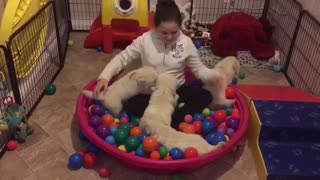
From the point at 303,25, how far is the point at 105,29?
4.36 feet

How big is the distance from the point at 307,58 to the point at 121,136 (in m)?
1.30

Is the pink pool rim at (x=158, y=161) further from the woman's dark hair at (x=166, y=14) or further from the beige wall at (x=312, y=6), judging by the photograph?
the beige wall at (x=312, y=6)

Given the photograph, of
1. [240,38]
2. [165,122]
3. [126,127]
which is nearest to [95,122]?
[126,127]

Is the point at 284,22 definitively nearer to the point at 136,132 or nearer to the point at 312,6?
the point at 312,6

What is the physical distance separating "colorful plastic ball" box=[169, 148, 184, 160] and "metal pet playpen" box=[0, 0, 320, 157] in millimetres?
840

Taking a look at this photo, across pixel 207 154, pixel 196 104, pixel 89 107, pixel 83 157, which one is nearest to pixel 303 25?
pixel 196 104

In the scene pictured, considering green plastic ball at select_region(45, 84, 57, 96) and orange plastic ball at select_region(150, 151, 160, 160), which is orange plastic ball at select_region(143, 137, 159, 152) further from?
green plastic ball at select_region(45, 84, 57, 96)

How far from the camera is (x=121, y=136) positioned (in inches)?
67.6

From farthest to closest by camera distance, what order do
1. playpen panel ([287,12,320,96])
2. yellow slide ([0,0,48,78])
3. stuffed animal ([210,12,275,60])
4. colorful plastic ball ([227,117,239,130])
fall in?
stuffed animal ([210,12,275,60])
playpen panel ([287,12,320,96])
yellow slide ([0,0,48,78])
colorful plastic ball ([227,117,239,130])

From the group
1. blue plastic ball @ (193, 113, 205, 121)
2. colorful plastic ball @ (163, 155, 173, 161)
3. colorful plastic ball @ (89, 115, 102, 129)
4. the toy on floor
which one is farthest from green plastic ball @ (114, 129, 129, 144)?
the toy on floor

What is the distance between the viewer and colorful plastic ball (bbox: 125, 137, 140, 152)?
167 cm

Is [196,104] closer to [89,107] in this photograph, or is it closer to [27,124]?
[89,107]

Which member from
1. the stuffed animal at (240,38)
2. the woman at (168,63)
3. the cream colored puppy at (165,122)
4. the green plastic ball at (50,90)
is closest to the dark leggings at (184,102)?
the woman at (168,63)

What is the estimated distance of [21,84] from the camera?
2.07m
